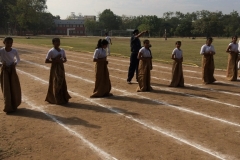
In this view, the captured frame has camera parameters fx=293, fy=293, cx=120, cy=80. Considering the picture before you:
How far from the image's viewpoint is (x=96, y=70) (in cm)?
885

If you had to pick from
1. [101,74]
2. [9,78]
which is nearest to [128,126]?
[101,74]

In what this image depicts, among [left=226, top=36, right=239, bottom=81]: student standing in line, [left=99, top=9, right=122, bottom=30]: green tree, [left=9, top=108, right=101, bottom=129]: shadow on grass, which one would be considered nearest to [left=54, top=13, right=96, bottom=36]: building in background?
[left=99, top=9, right=122, bottom=30]: green tree

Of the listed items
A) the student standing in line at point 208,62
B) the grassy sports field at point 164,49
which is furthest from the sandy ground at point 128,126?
the grassy sports field at point 164,49

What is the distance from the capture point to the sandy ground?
505 centimetres

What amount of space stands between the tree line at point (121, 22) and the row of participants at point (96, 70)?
63.8m

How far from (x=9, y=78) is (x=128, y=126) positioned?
3308 millimetres

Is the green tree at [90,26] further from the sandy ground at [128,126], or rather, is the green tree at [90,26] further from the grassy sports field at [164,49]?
the sandy ground at [128,126]

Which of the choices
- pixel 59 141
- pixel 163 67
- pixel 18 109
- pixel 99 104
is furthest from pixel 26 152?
pixel 163 67

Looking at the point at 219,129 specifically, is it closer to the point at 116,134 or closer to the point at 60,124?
the point at 116,134

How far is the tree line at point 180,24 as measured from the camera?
90.8 meters

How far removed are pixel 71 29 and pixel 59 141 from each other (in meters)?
112

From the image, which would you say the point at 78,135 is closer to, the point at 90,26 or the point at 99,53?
the point at 99,53

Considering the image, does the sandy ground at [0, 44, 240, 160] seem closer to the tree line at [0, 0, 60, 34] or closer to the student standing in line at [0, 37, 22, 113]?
the student standing in line at [0, 37, 22, 113]

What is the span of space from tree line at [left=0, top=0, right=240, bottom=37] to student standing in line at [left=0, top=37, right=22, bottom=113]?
214 ft
